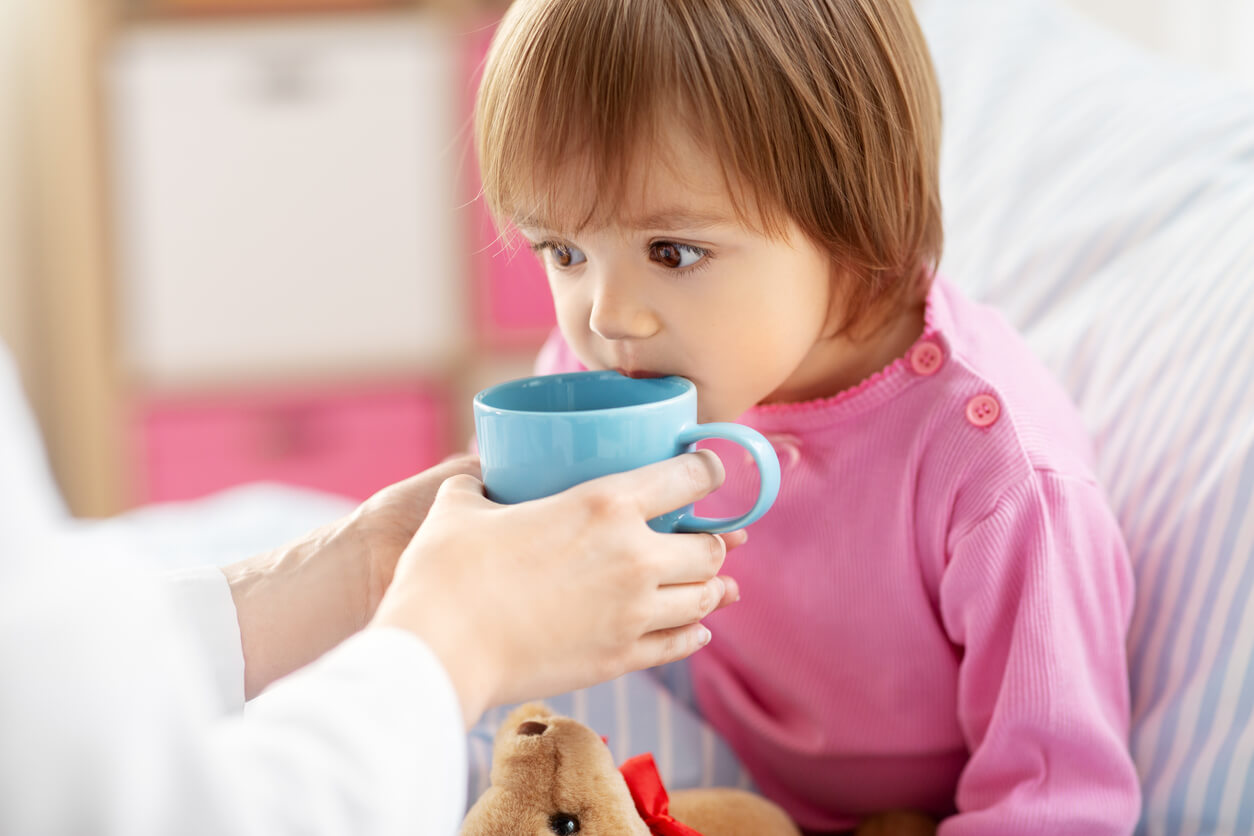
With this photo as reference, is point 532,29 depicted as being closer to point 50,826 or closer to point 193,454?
point 50,826

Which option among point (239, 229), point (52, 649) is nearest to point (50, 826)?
point (52, 649)

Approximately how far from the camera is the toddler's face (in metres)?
0.71

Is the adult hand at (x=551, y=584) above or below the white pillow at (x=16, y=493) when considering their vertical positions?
below

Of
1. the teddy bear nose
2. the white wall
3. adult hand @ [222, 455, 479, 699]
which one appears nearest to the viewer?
the teddy bear nose

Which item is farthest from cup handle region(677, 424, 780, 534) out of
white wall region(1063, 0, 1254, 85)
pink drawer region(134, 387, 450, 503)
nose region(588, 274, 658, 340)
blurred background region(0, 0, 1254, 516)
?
pink drawer region(134, 387, 450, 503)

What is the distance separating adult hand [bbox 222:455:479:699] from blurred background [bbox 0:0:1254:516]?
138cm

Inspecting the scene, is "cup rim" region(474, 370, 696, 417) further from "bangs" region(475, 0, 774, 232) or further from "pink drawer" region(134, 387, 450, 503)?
"pink drawer" region(134, 387, 450, 503)

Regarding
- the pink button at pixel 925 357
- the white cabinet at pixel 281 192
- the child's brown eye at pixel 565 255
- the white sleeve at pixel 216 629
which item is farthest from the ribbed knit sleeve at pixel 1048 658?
the white cabinet at pixel 281 192

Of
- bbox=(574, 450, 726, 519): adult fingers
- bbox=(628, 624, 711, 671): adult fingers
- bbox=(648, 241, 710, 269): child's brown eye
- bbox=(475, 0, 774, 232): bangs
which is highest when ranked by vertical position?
bbox=(475, 0, 774, 232): bangs

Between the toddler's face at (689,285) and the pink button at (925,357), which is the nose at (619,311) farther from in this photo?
the pink button at (925,357)

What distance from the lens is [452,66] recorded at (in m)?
2.23

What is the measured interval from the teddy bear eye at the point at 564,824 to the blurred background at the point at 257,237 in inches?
62.8

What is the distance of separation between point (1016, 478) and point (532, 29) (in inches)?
16.8

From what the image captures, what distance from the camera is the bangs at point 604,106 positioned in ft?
2.29
